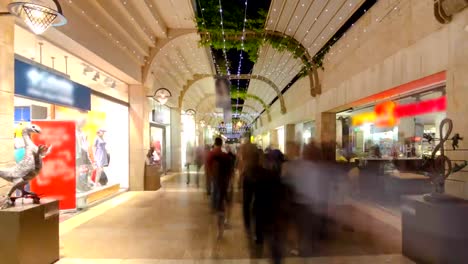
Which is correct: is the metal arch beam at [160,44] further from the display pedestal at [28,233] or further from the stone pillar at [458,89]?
the stone pillar at [458,89]

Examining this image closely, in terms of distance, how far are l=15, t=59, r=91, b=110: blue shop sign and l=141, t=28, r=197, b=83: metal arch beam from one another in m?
3.27

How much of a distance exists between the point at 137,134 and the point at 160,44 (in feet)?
9.74

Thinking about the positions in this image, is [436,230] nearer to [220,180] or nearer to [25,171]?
[220,180]

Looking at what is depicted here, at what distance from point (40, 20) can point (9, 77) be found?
0.87 meters

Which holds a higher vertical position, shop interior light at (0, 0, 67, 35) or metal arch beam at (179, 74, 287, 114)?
metal arch beam at (179, 74, 287, 114)

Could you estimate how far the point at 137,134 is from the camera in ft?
36.1

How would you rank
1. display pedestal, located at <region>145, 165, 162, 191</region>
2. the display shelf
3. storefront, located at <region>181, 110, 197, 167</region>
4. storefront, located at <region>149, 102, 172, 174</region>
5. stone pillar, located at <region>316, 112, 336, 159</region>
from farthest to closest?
1. storefront, located at <region>181, 110, 197, 167</region>
2. storefront, located at <region>149, 102, 172, 174</region>
3. display pedestal, located at <region>145, 165, 162, 191</region>
4. stone pillar, located at <region>316, 112, 336, 159</region>
5. the display shelf

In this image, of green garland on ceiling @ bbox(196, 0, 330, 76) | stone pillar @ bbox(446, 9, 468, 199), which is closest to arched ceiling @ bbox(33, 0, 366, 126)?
green garland on ceiling @ bbox(196, 0, 330, 76)

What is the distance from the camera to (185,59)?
14.8 meters

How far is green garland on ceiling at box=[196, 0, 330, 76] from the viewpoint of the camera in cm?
1048

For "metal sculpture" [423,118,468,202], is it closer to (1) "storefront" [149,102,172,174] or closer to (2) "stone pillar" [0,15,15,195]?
(2) "stone pillar" [0,15,15,195]

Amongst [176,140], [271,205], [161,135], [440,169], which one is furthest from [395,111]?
[176,140]

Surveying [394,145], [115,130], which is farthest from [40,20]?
[394,145]

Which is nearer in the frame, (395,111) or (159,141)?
(395,111)
